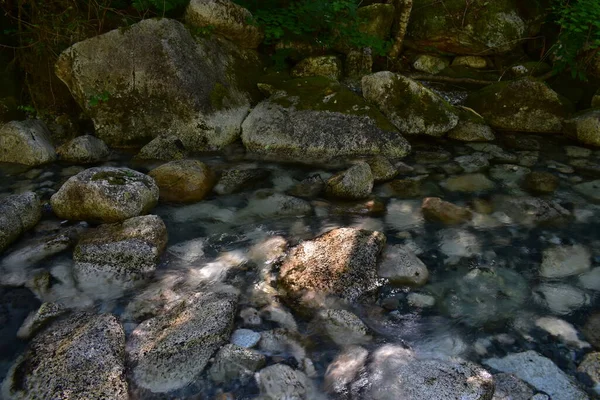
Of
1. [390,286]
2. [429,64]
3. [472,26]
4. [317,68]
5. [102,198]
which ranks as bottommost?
[390,286]

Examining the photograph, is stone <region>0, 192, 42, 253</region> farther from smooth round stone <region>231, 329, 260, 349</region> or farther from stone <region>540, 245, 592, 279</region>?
stone <region>540, 245, 592, 279</region>

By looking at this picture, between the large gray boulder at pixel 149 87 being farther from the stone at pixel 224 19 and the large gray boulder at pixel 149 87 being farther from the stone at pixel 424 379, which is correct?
the stone at pixel 424 379

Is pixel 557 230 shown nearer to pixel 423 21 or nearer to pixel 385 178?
pixel 385 178

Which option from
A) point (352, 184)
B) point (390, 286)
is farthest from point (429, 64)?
point (390, 286)

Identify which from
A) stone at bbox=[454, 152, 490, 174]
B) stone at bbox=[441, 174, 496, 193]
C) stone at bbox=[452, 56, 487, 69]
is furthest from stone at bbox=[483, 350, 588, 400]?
stone at bbox=[452, 56, 487, 69]

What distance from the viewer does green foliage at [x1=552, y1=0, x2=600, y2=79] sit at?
17.1 feet

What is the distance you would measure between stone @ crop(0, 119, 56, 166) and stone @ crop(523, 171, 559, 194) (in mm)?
4648

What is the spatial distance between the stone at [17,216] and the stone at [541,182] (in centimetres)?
413

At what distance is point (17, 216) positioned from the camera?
3.15 meters

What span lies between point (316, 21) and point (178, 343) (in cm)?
453

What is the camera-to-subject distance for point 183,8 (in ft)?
17.3

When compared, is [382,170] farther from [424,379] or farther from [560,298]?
[424,379]

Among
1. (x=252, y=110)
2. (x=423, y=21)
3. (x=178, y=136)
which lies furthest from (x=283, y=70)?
→ (x=423, y=21)

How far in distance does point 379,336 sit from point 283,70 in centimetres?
423
